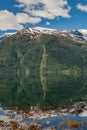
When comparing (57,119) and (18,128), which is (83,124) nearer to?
(57,119)

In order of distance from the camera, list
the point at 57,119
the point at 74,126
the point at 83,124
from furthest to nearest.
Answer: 1. the point at 57,119
2. the point at 83,124
3. the point at 74,126

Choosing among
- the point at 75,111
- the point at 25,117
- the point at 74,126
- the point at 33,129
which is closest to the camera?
the point at 33,129

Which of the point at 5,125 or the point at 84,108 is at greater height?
the point at 5,125

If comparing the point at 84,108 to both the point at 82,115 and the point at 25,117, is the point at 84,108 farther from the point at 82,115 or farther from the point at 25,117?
the point at 25,117

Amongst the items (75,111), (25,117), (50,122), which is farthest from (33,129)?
(75,111)

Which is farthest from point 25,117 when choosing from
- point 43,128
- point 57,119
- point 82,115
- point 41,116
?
point 43,128

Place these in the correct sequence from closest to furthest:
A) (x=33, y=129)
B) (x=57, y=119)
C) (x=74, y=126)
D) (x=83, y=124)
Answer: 1. (x=33, y=129)
2. (x=74, y=126)
3. (x=83, y=124)
4. (x=57, y=119)

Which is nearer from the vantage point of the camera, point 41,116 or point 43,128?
point 43,128

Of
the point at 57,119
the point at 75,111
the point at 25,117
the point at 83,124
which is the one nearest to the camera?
the point at 83,124

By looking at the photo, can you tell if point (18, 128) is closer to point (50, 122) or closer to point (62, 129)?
point (62, 129)

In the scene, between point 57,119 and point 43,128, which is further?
point 57,119
